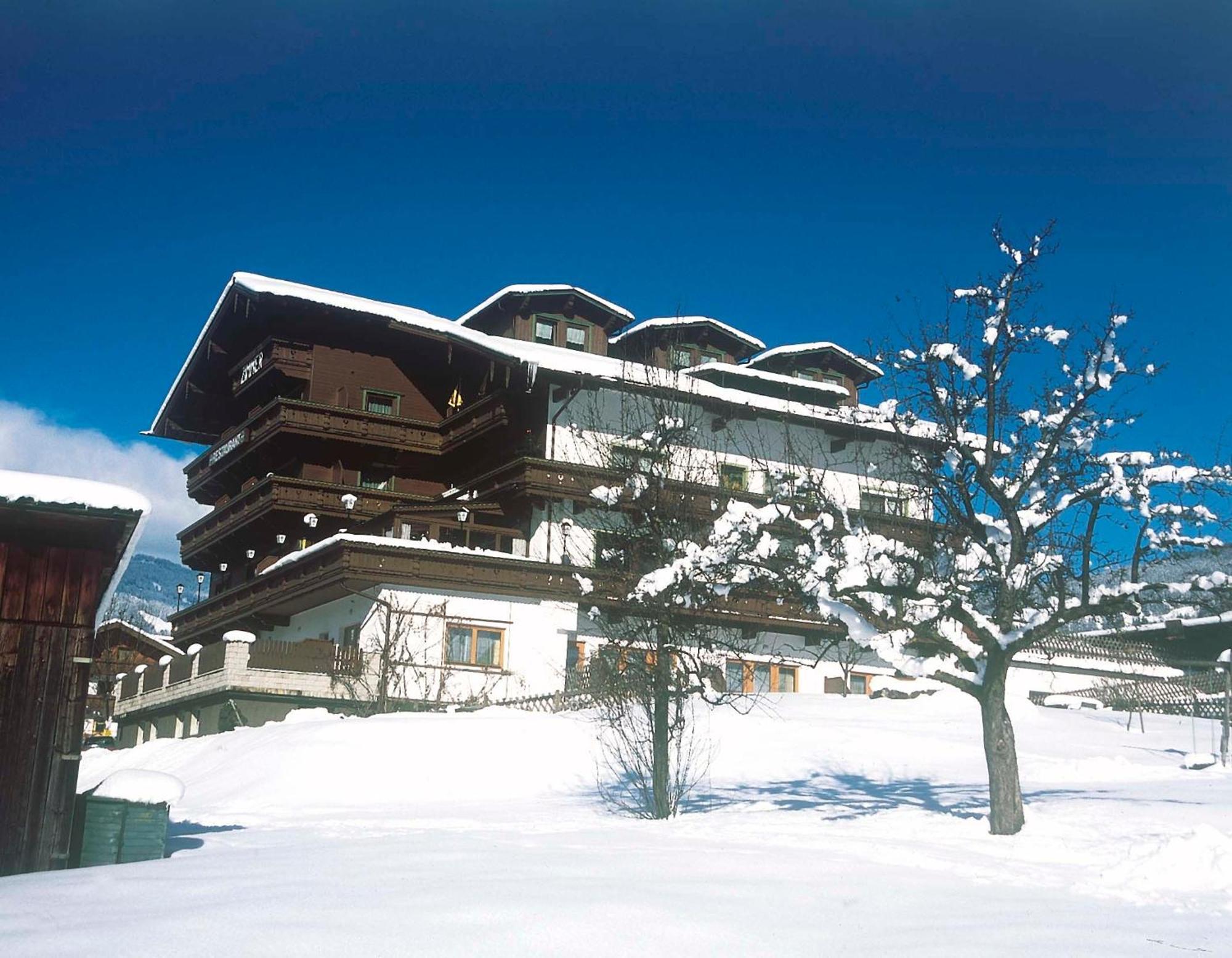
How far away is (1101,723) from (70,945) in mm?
29648

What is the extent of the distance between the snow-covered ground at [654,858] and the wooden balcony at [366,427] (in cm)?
1675

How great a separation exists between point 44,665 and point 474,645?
2489cm

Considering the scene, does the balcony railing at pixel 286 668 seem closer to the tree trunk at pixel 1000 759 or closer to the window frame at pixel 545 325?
the window frame at pixel 545 325

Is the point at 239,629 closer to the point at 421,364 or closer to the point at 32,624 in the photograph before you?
the point at 421,364

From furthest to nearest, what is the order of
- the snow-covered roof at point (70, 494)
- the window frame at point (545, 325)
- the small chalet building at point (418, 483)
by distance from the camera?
1. the window frame at point (545, 325)
2. the small chalet building at point (418, 483)
3. the snow-covered roof at point (70, 494)

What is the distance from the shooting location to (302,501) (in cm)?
4269

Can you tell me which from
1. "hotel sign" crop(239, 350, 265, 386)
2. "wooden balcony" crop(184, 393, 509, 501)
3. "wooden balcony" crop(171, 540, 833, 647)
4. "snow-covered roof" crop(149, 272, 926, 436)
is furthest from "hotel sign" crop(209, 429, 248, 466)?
"wooden balcony" crop(171, 540, 833, 647)

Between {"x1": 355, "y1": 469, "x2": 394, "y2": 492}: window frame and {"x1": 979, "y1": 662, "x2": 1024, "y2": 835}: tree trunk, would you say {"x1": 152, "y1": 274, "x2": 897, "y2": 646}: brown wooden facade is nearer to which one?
{"x1": 355, "y1": 469, "x2": 394, "y2": 492}: window frame

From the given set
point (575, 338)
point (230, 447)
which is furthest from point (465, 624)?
point (230, 447)

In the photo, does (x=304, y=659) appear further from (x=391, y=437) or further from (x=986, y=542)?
(x=986, y=542)

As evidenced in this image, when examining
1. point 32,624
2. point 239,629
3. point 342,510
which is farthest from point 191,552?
point 32,624

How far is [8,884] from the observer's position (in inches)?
412

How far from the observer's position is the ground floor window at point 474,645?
1462 inches

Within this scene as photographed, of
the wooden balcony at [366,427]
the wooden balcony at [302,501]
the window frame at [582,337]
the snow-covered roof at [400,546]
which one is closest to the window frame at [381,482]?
the wooden balcony at [302,501]
